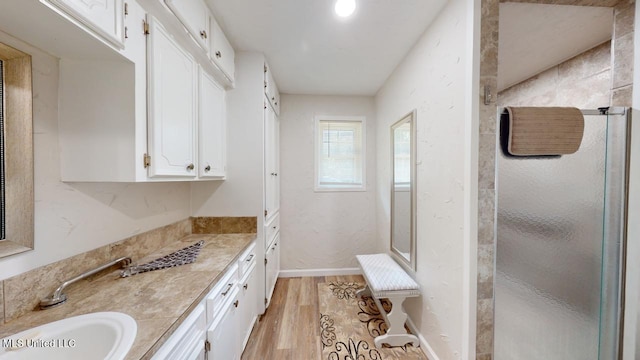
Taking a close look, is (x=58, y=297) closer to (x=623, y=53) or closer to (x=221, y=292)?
(x=221, y=292)

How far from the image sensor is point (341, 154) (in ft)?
10.1

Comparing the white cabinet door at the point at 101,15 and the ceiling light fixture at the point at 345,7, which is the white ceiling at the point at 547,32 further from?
the white cabinet door at the point at 101,15

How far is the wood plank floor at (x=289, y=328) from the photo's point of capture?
171 cm

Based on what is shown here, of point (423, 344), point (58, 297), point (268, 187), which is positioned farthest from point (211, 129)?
point (423, 344)

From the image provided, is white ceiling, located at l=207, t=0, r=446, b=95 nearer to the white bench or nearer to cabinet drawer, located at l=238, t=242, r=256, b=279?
cabinet drawer, located at l=238, t=242, r=256, b=279

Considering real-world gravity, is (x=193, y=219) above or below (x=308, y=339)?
above

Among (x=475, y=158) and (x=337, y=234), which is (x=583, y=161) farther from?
(x=337, y=234)

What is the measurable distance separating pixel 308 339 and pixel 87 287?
5.03ft

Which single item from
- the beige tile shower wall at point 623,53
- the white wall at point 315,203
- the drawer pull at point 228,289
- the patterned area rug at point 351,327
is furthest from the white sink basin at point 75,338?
the beige tile shower wall at point 623,53

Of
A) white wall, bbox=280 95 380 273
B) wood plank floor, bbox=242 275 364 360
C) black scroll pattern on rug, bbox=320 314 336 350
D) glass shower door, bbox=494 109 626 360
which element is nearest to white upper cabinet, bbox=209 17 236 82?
white wall, bbox=280 95 380 273

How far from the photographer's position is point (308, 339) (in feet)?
6.06

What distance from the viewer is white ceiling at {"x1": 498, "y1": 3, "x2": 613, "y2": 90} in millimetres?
1403

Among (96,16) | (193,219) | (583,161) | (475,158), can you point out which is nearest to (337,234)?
(193,219)

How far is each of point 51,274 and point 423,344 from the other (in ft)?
7.38
